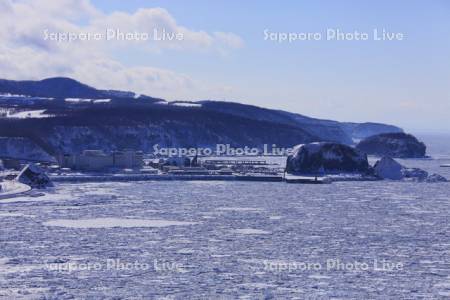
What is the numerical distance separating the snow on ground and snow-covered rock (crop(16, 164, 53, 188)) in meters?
31.1

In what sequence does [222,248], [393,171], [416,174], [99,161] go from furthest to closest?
[99,161] → [393,171] → [416,174] → [222,248]

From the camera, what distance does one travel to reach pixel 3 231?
143ft

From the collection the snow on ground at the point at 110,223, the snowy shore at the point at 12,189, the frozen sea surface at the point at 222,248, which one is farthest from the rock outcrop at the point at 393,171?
the snow on ground at the point at 110,223

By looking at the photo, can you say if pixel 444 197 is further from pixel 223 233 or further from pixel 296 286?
pixel 296 286

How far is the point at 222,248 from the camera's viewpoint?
38438mm

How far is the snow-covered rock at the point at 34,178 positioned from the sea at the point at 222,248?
42.3 feet

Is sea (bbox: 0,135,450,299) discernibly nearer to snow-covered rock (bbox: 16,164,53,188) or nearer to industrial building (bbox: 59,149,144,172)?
snow-covered rock (bbox: 16,164,53,188)

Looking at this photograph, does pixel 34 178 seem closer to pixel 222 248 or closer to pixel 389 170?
pixel 222 248

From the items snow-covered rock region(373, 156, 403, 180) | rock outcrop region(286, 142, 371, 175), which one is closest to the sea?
snow-covered rock region(373, 156, 403, 180)

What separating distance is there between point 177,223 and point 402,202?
80.9 feet

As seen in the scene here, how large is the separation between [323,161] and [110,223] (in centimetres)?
7124

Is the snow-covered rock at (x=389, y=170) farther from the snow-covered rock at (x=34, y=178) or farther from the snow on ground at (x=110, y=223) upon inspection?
the snow on ground at (x=110, y=223)

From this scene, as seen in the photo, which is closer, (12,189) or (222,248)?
(222,248)

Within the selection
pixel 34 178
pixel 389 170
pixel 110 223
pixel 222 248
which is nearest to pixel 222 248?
pixel 222 248
